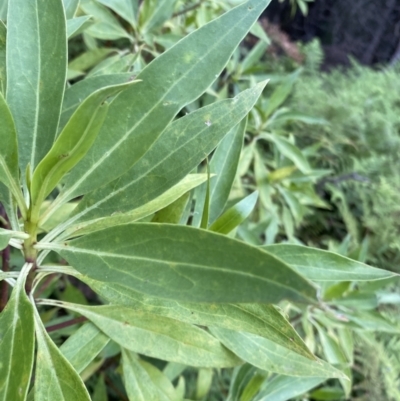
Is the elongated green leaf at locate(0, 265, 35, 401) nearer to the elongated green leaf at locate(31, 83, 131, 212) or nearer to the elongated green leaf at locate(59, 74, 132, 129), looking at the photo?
the elongated green leaf at locate(31, 83, 131, 212)

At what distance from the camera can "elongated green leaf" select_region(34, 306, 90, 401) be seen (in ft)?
1.26

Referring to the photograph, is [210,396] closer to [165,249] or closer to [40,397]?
[40,397]

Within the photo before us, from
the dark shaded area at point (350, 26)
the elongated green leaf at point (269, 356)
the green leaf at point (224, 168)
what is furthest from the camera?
the dark shaded area at point (350, 26)

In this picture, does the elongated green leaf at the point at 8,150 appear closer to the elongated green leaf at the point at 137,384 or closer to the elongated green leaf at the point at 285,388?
the elongated green leaf at the point at 137,384

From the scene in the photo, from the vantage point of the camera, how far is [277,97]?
1215 millimetres

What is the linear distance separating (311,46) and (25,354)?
268 centimetres

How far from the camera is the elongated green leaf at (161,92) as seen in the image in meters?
0.38

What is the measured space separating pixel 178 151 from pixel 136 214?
0.26 feet

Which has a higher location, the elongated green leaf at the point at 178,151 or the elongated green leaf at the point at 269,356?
the elongated green leaf at the point at 178,151

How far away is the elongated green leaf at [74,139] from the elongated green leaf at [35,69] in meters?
0.07

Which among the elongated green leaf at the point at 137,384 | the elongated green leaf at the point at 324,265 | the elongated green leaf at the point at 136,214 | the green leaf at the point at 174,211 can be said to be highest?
the elongated green leaf at the point at 136,214

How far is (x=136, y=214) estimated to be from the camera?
39 centimetres

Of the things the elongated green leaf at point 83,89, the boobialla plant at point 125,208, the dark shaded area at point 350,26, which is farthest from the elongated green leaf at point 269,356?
the dark shaded area at point 350,26

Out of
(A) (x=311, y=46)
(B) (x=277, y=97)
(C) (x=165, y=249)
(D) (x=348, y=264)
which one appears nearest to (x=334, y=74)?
(A) (x=311, y=46)
